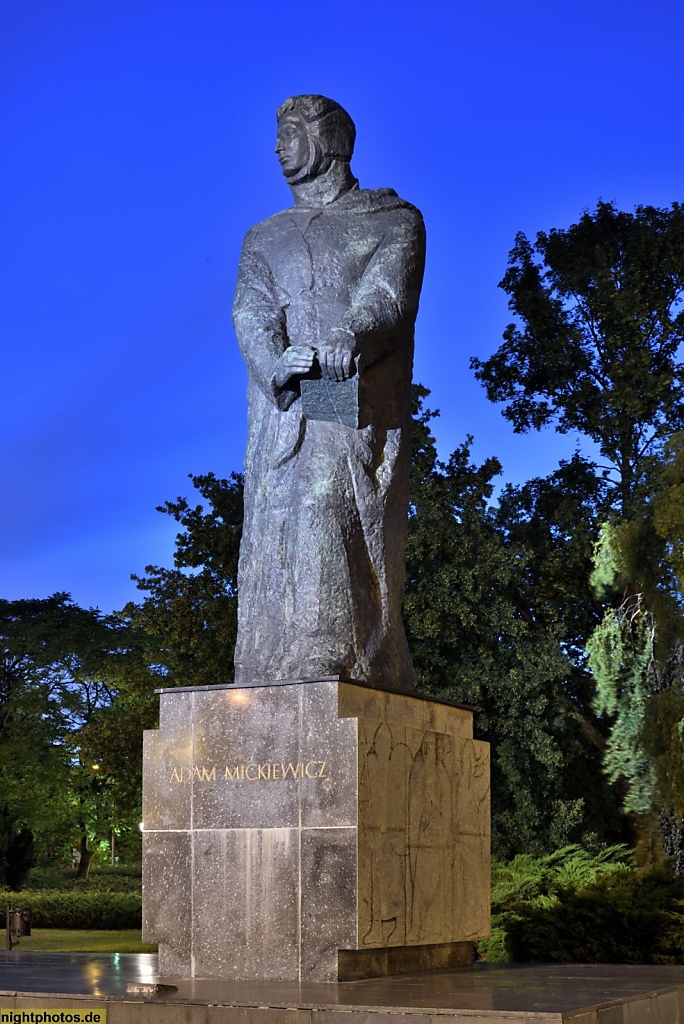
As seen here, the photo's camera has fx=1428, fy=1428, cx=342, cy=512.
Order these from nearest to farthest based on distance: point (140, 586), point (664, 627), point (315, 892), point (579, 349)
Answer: point (315, 892), point (664, 627), point (140, 586), point (579, 349)

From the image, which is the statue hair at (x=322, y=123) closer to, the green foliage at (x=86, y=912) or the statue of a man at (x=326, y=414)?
the statue of a man at (x=326, y=414)

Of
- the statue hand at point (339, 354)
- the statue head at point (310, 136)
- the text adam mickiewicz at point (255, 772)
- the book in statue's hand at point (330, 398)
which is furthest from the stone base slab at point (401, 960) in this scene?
the statue head at point (310, 136)

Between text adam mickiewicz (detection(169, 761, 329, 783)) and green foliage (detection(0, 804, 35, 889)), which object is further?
green foliage (detection(0, 804, 35, 889))

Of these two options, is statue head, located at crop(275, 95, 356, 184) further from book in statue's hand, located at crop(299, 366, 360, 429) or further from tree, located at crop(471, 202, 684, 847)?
tree, located at crop(471, 202, 684, 847)

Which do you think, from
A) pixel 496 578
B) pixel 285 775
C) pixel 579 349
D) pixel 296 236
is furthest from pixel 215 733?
pixel 579 349

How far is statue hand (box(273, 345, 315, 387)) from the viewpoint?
8586 millimetres

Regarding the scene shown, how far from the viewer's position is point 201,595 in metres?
25.7

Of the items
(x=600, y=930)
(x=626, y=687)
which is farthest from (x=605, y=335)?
(x=600, y=930)

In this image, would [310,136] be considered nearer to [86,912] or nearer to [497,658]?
[497,658]

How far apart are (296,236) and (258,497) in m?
1.72

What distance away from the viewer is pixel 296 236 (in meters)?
9.29

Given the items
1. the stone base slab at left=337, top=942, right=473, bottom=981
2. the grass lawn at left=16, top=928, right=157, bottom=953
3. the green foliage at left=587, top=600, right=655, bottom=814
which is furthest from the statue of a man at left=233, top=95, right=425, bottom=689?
the grass lawn at left=16, top=928, right=157, bottom=953

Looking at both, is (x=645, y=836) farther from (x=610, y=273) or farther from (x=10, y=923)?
(x=10, y=923)

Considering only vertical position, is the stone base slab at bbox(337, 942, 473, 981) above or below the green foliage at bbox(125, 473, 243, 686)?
below
